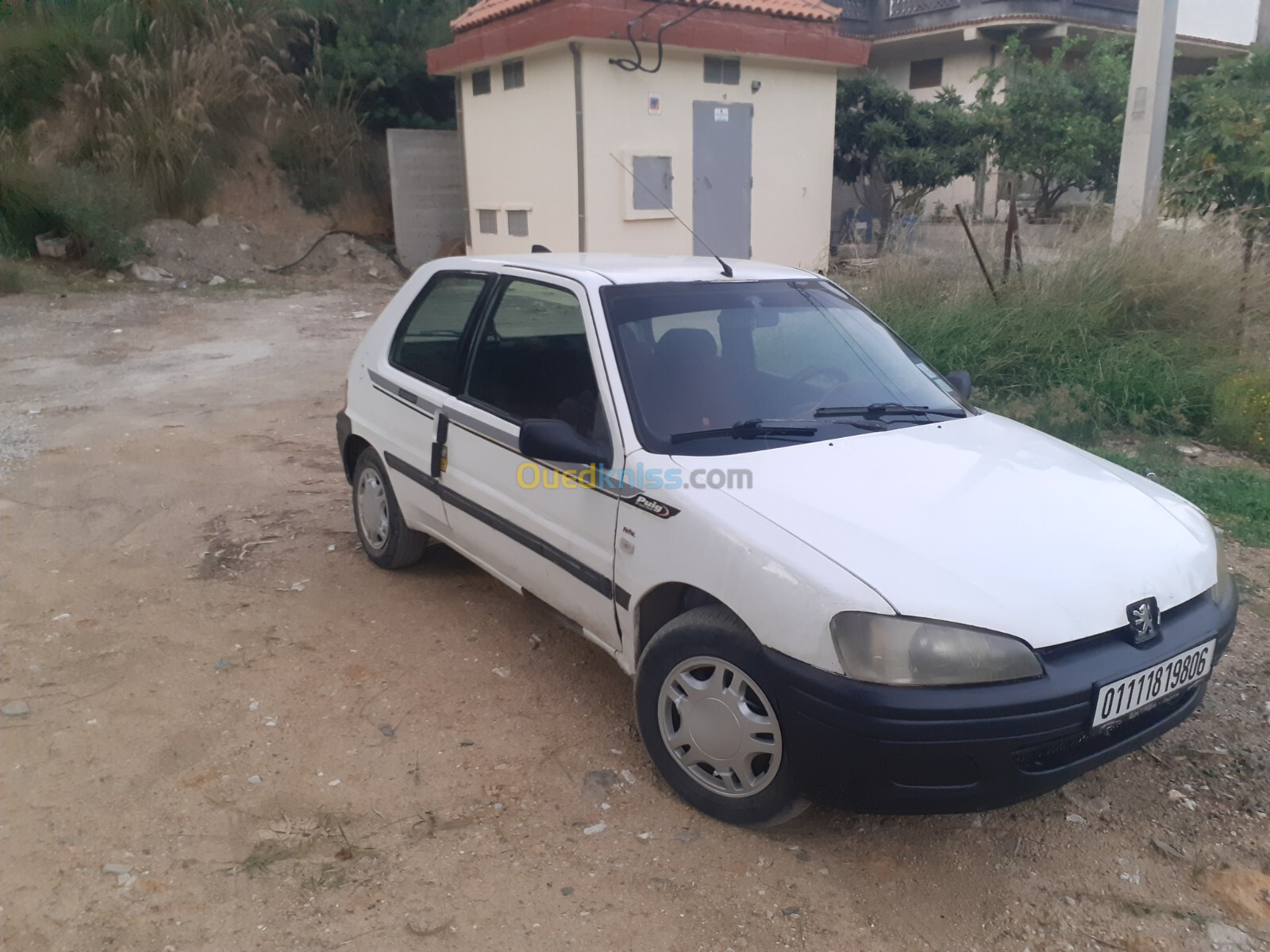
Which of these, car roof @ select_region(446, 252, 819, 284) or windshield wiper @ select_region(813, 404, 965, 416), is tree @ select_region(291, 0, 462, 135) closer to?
car roof @ select_region(446, 252, 819, 284)

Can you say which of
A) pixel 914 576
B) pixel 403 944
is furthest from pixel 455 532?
pixel 914 576

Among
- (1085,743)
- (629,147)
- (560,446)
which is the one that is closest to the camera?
(1085,743)

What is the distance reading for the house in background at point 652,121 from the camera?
43.5 feet

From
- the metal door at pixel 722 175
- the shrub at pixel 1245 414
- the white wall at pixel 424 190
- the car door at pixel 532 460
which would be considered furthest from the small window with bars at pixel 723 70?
the car door at pixel 532 460

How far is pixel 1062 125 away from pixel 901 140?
2.49m

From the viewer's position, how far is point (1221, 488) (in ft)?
19.2

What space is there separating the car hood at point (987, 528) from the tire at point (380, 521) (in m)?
2.08

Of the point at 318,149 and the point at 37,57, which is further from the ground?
the point at 37,57

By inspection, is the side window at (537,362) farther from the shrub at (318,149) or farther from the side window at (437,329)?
the shrub at (318,149)

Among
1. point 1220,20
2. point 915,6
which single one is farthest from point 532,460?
point 1220,20

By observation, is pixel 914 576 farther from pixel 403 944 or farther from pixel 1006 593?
pixel 403 944

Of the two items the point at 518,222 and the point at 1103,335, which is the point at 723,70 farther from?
the point at 1103,335

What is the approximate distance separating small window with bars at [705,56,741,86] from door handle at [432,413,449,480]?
11.4 m

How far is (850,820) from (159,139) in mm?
17339
